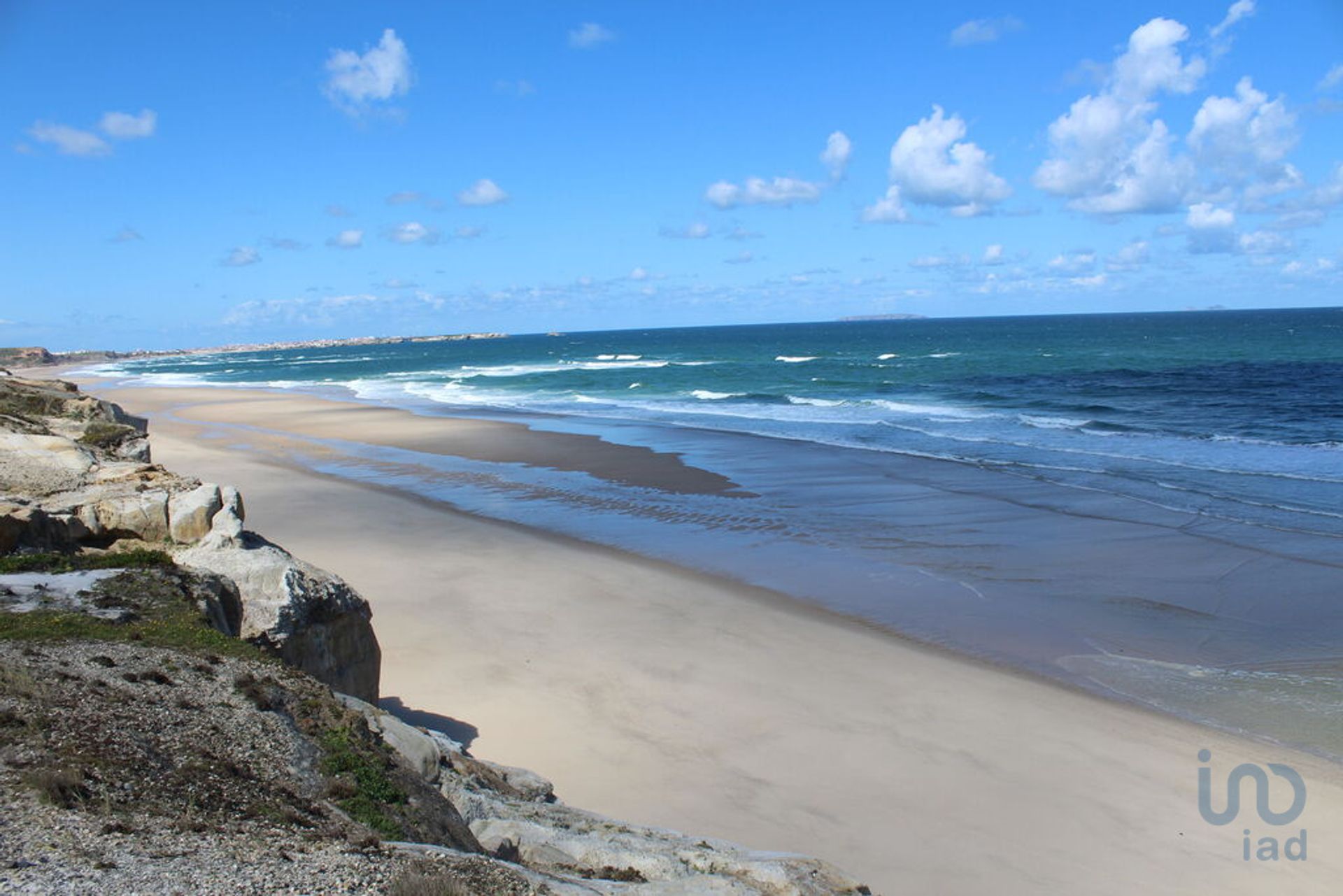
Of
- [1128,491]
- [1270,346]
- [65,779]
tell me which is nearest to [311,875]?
[65,779]

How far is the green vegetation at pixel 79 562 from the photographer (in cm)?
719

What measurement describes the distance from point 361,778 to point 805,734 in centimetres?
478

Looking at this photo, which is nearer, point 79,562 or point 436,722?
point 79,562

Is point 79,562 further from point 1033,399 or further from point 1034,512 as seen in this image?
point 1033,399

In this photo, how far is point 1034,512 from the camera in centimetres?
1745

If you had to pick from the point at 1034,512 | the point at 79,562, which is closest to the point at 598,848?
the point at 79,562

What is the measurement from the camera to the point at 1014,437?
27.6 m

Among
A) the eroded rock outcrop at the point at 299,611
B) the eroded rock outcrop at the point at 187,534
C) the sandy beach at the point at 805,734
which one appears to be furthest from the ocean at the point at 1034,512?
the eroded rock outcrop at the point at 187,534

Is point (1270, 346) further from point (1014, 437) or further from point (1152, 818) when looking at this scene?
point (1152, 818)

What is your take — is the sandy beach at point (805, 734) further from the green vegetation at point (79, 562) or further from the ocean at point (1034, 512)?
the green vegetation at point (79, 562)

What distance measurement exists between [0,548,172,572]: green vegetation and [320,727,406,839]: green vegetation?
3.17m

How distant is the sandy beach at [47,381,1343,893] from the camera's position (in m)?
6.77

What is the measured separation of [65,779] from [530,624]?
7.47 meters

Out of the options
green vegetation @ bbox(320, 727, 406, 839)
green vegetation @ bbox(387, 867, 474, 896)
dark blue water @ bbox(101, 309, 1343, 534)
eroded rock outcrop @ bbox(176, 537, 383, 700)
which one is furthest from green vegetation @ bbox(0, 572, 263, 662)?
dark blue water @ bbox(101, 309, 1343, 534)
